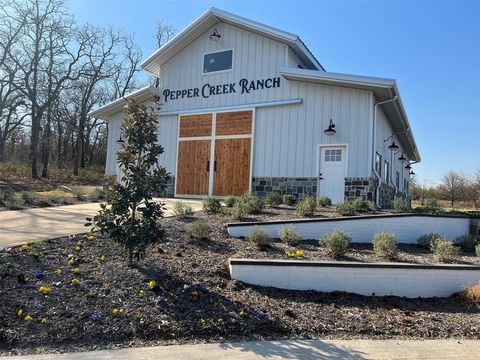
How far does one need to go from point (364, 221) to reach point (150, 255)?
4.44 m

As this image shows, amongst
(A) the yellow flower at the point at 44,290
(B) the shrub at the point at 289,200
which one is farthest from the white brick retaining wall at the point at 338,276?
(B) the shrub at the point at 289,200

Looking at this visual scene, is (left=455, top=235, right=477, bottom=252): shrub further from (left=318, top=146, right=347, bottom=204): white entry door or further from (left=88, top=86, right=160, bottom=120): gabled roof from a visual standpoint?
(left=88, top=86, right=160, bottom=120): gabled roof

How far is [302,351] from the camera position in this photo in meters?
4.20

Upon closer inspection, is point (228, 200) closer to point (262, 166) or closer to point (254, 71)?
point (262, 166)

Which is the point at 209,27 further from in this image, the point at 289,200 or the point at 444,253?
the point at 444,253

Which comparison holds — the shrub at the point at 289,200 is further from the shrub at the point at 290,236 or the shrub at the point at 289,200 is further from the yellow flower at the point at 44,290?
the yellow flower at the point at 44,290

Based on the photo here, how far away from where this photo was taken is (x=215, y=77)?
52.6 ft

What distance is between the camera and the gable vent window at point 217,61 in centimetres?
1580

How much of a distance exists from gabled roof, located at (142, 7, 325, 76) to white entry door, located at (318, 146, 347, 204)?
3851 millimetres

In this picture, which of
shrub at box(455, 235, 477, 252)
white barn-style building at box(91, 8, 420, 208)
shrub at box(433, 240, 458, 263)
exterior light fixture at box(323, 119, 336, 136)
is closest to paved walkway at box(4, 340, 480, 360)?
shrub at box(433, 240, 458, 263)

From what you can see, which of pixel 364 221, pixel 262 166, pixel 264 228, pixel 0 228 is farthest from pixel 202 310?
pixel 262 166

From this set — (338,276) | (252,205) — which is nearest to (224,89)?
(252,205)

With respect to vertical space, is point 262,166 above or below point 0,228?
above

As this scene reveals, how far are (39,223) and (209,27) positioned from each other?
1047 cm
